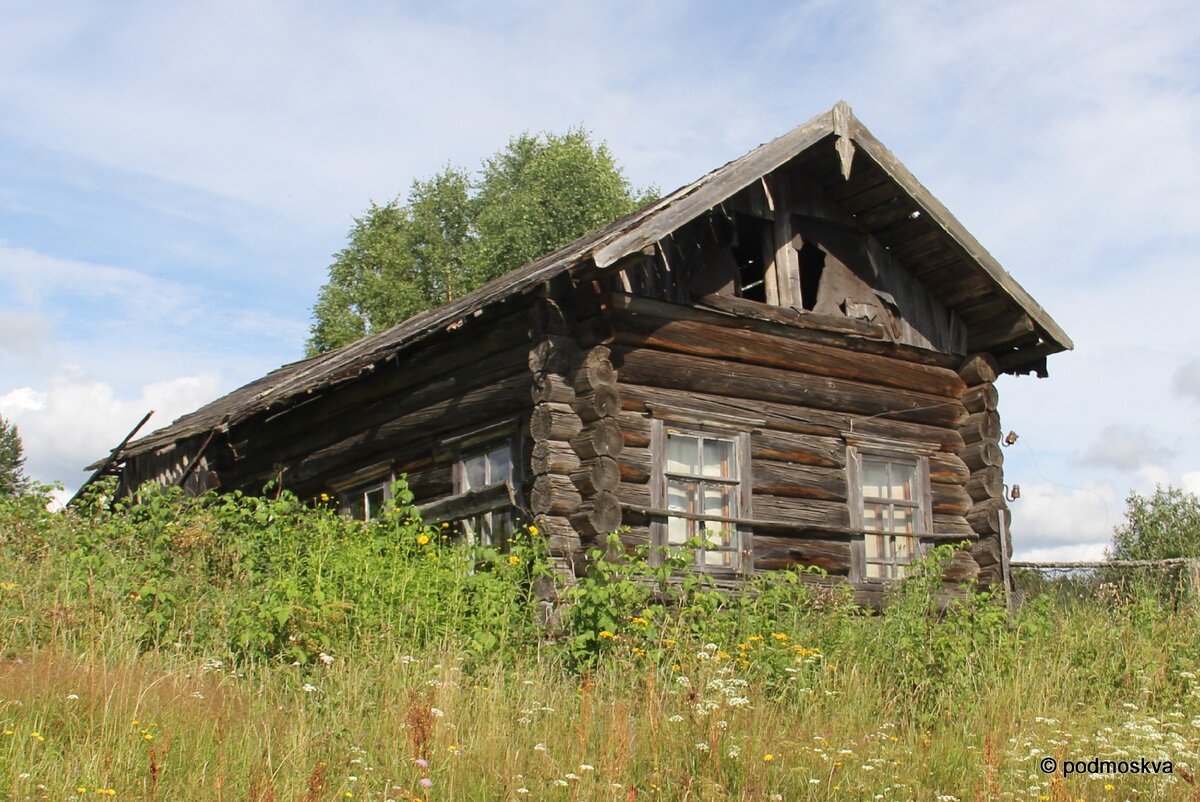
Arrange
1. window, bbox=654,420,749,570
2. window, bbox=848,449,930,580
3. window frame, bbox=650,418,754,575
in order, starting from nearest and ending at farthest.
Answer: window frame, bbox=650,418,754,575 → window, bbox=654,420,749,570 → window, bbox=848,449,930,580

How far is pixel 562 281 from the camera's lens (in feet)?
32.9

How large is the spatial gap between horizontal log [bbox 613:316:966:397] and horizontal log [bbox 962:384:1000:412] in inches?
4.5

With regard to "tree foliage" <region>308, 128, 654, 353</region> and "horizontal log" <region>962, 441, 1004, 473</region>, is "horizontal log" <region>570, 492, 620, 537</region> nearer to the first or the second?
"horizontal log" <region>962, 441, 1004, 473</region>

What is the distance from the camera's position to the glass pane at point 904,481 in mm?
12391

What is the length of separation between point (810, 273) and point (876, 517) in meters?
2.90

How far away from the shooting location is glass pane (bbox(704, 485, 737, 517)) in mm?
10922

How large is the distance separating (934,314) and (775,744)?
821cm

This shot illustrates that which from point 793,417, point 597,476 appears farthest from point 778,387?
point 597,476

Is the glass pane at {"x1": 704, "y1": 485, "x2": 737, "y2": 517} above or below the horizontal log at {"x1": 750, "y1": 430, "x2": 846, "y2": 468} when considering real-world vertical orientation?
below

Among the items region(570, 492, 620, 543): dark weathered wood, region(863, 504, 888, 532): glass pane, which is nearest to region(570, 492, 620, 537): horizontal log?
region(570, 492, 620, 543): dark weathered wood

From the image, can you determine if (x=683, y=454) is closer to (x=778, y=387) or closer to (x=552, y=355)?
(x=778, y=387)

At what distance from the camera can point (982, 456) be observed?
41.7 ft

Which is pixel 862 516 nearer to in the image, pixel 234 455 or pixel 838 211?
pixel 838 211

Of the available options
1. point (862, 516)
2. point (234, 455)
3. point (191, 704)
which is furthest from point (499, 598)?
point (234, 455)
